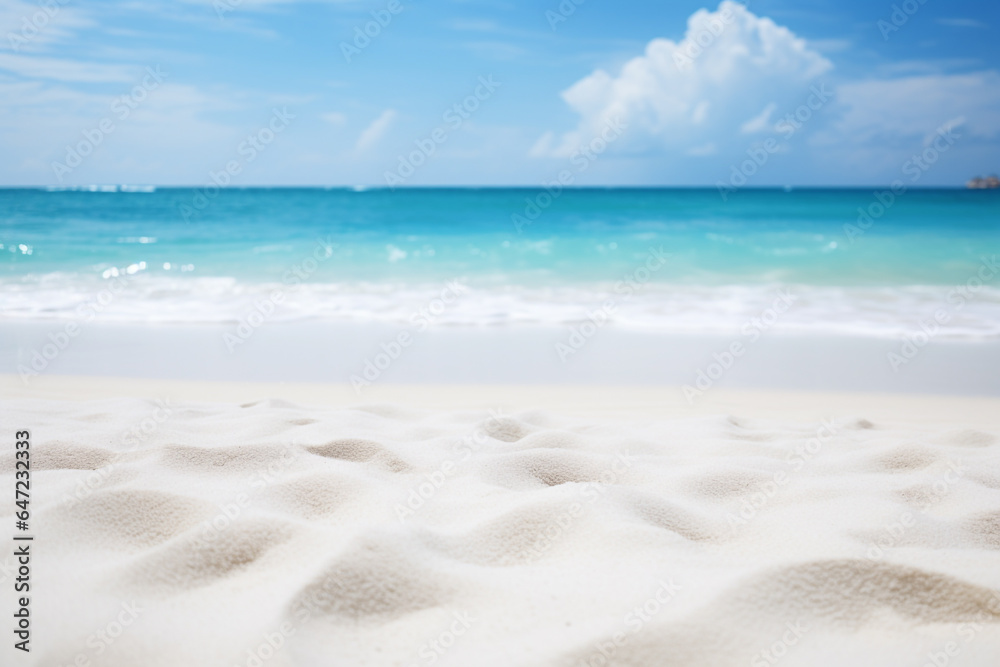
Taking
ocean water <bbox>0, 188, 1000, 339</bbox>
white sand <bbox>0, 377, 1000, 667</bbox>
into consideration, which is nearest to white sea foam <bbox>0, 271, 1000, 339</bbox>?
ocean water <bbox>0, 188, 1000, 339</bbox>

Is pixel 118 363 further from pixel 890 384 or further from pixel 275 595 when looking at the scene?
pixel 890 384

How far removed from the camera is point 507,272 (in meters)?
13.0

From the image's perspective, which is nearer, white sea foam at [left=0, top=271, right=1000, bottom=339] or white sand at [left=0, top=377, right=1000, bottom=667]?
Answer: white sand at [left=0, top=377, right=1000, bottom=667]

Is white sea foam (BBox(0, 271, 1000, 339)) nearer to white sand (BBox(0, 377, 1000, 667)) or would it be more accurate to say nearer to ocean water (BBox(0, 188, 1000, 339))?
ocean water (BBox(0, 188, 1000, 339))

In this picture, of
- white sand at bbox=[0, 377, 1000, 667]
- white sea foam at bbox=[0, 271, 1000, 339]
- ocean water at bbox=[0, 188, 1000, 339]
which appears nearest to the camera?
white sand at bbox=[0, 377, 1000, 667]

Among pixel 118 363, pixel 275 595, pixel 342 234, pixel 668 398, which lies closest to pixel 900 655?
pixel 275 595

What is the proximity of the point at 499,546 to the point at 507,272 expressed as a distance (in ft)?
37.2

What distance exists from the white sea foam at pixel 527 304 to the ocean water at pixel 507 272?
39 millimetres

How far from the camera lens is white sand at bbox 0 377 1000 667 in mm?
1377

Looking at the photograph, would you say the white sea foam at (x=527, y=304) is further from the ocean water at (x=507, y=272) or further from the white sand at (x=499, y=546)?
the white sand at (x=499, y=546)

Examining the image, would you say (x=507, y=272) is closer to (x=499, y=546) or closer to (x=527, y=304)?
(x=527, y=304)

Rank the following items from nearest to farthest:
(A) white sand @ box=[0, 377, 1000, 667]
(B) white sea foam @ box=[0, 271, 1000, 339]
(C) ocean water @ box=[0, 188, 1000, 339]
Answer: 1. (A) white sand @ box=[0, 377, 1000, 667]
2. (B) white sea foam @ box=[0, 271, 1000, 339]
3. (C) ocean water @ box=[0, 188, 1000, 339]

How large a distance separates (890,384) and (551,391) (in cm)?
249

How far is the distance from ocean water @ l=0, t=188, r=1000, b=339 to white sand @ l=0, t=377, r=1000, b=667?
4.40 meters
